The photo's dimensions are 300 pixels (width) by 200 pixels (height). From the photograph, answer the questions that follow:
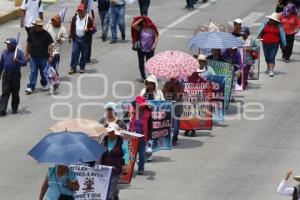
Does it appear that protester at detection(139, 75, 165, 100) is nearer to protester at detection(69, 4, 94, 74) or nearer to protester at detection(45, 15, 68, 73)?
protester at detection(45, 15, 68, 73)

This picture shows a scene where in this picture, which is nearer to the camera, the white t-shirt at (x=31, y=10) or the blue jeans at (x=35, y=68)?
the blue jeans at (x=35, y=68)

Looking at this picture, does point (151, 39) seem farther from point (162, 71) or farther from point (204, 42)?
point (162, 71)

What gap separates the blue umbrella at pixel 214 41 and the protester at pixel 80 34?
12.0 feet

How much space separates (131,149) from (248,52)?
25.2ft

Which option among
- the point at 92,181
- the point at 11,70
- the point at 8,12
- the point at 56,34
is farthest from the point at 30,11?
the point at 92,181

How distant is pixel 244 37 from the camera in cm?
2488

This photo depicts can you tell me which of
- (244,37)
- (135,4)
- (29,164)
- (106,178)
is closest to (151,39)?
(244,37)

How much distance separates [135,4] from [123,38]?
19.8 ft

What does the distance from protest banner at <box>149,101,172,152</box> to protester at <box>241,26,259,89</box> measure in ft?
17.5

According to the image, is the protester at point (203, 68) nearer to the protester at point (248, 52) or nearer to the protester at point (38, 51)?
the protester at point (248, 52)

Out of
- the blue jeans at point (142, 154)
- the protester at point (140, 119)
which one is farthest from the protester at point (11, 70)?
the blue jeans at point (142, 154)

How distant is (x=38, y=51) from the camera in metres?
23.7

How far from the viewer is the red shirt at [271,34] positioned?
2573 centimetres

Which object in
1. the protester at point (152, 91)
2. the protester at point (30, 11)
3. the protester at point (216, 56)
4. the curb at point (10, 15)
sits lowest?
the protester at point (152, 91)
